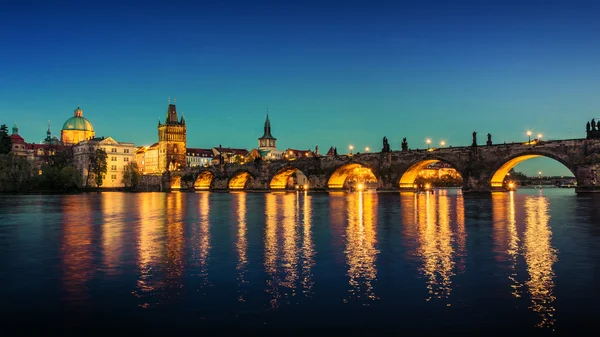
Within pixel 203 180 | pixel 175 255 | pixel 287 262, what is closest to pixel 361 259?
pixel 287 262

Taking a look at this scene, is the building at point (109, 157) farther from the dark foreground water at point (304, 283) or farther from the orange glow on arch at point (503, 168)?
the dark foreground water at point (304, 283)

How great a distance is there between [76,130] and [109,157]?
107 ft

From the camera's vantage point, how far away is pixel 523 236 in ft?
65.4

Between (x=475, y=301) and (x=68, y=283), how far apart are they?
9004mm

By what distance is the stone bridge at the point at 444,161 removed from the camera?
60.0 m

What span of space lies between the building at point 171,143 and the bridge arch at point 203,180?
98.5 feet

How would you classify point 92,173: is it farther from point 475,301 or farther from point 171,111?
point 475,301

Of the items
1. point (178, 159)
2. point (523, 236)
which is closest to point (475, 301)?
point (523, 236)

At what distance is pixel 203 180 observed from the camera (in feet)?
471

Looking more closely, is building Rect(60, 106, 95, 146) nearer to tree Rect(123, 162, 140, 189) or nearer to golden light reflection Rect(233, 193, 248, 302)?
tree Rect(123, 162, 140, 189)

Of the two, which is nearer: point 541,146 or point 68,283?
point 68,283

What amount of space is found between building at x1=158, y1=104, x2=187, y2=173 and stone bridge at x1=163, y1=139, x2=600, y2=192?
2244 inches

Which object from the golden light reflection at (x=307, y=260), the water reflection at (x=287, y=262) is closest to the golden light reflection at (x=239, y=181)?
the water reflection at (x=287, y=262)

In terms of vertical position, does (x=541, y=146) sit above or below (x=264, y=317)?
above
